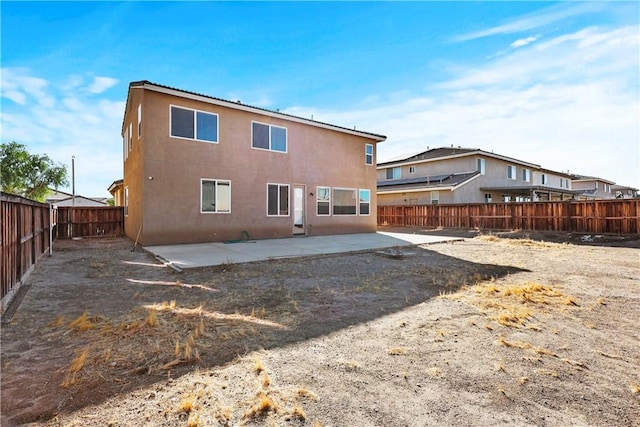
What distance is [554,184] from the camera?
33.5 meters

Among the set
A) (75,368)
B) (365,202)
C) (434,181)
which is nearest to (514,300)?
(75,368)

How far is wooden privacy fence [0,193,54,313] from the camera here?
4570 mm

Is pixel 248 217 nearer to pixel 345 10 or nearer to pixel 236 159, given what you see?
pixel 236 159

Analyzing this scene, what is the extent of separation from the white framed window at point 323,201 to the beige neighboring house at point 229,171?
0.05 m

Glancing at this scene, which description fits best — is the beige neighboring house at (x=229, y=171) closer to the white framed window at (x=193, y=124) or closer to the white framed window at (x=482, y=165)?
the white framed window at (x=193, y=124)

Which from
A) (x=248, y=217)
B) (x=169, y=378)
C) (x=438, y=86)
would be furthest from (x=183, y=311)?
(x=438, y=86)

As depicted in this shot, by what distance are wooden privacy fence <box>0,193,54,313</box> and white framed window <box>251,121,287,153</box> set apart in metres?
7.84

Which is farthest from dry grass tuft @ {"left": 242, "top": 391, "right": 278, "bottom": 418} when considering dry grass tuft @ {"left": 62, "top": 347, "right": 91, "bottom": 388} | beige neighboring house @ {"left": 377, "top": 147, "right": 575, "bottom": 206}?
beige neighboring house @ {"left": 377, "top": 147, "right": 575, "bottom": 206}

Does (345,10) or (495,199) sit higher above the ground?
(345,10)

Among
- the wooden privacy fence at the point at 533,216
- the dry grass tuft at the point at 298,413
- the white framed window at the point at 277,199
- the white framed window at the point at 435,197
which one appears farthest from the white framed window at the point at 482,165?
the dry grass tuft at the point at 298,413

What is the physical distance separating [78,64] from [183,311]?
44.1 ft

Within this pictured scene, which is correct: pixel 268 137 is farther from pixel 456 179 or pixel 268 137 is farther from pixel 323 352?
pixel 456 179

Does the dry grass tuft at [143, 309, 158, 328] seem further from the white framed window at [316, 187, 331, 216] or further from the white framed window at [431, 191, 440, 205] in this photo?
the white framed window at [431, 191, 440, 205]

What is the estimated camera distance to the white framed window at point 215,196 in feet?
39.1
